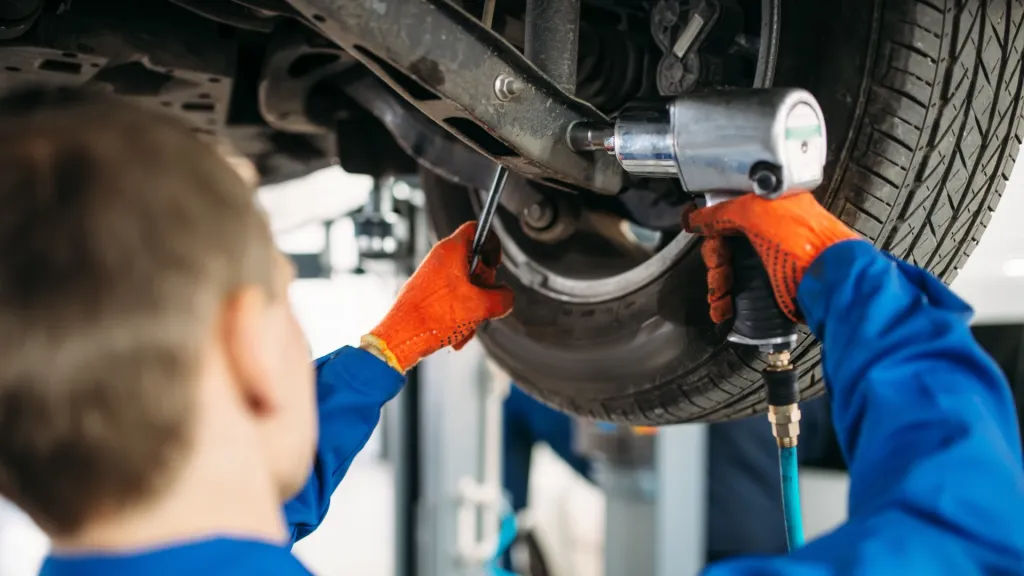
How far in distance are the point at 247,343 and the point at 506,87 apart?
31 centimetres

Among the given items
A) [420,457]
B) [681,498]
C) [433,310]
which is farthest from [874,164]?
[420,457]

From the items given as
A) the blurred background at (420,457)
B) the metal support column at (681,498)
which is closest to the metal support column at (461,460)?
the blurred background at (420,457)

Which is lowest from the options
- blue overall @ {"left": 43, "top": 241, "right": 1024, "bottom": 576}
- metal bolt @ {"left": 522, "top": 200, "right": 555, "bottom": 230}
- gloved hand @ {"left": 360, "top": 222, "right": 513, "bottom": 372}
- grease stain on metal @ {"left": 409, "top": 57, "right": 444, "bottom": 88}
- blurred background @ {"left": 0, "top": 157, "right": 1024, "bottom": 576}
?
blurred background @ {"left": 0, "top": 157, "right": 1024, "bottom": 576}

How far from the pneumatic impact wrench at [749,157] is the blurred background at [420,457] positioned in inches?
26.8

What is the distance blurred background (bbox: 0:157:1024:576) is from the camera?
197 centimetres

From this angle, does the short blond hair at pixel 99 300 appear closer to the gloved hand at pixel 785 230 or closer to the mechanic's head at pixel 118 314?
the mechanic's head at pixel 118 314

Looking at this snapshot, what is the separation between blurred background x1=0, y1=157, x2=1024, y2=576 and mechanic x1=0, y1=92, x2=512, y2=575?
42.4 inches

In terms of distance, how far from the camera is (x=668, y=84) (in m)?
0.90

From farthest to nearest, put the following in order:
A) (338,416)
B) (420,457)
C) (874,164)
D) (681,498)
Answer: (420,457) → (681,498) → (338,416) → (874,164)

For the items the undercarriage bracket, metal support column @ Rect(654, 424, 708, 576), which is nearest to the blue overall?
the undercarriage bracket

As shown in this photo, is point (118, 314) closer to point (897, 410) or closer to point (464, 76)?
point (464, 76)

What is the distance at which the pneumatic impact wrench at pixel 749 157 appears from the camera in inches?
26.0

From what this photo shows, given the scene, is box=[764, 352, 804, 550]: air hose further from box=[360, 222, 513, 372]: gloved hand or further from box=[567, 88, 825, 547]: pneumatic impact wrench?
box=[360, 222, 513, 372]: gloved hand

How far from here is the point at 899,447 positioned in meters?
0.58
